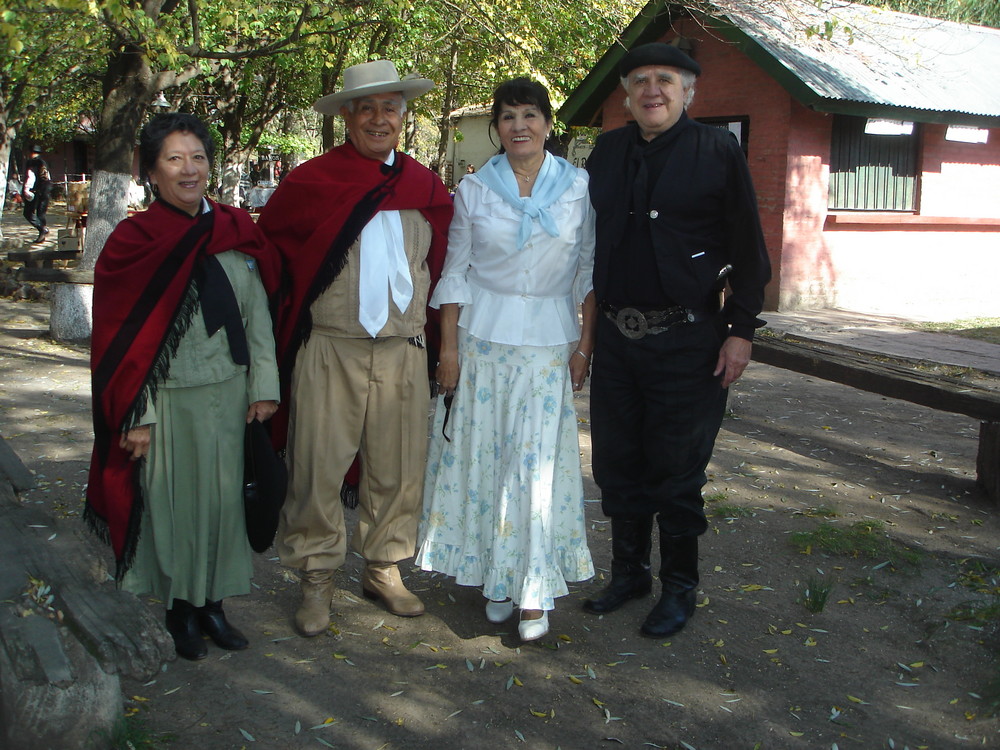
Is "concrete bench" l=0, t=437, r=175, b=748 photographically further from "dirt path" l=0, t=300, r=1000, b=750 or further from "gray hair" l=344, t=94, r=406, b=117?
"gray hair" l=344, t=94, r=406, b=117

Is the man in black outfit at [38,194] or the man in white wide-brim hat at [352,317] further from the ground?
the man in black outfit at [38,194]

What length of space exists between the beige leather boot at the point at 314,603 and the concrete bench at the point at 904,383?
3.30 m

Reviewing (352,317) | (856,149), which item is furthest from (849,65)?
(352,317)

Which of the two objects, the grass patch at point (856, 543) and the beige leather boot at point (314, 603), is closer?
the beige leather boot at point (314, 603)

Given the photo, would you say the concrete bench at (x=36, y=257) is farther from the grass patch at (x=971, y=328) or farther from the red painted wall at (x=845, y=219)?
the grass patch at (x=971, y=328)

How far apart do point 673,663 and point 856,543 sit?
4.72 ft

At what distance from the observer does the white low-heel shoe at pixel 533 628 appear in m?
3.41

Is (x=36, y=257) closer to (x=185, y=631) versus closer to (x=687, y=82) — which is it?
(x=185, y=631)

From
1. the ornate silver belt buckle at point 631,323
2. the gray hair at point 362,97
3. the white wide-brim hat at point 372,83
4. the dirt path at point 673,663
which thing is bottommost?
the dirt path at point 673,663

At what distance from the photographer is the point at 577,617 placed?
367 cm

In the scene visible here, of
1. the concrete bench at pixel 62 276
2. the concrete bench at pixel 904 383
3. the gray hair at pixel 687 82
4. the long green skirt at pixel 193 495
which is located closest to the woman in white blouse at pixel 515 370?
the gray hair at pixel 687 82

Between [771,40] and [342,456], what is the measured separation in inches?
377

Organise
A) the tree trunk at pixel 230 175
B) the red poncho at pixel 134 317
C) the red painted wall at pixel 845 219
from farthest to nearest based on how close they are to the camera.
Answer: the tree trunk at pixel 230 175
the red painted wall at pixel 845 219
the red poncho at pixel 134 317

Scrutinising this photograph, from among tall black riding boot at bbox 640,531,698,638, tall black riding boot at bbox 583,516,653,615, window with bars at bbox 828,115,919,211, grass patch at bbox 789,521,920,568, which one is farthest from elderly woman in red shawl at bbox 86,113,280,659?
window with bars at bbox 828,115,919,211
